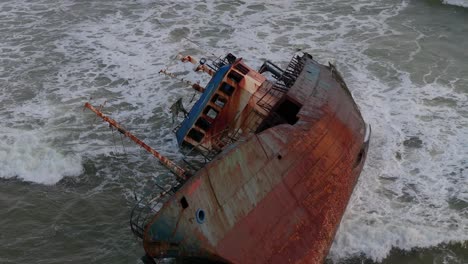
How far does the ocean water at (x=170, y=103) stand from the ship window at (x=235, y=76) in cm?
393

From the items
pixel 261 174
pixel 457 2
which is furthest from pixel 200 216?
pixel 457 2

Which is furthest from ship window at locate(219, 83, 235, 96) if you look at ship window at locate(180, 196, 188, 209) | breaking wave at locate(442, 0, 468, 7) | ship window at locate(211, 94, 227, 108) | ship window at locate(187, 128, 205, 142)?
breaking wave at locate(442, 0, 468, 7)

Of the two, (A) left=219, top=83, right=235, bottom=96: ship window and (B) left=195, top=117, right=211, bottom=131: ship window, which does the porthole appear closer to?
(B) left=195, top=117, right=211, bottom=131: ship window

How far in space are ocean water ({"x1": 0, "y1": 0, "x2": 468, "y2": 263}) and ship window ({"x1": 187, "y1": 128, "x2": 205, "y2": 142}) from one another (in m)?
1.73

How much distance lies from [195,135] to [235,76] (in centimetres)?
222

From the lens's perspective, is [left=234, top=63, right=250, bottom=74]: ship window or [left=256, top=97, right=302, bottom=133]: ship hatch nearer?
[left=256, top=97, right=302, bottom=133]: ship hatch

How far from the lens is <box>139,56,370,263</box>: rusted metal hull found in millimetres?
11000

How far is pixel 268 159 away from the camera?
1218cm

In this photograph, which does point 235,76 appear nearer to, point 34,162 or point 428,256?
point 428,256

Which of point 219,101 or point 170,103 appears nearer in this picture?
point 219,101

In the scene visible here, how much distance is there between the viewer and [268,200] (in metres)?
11.8

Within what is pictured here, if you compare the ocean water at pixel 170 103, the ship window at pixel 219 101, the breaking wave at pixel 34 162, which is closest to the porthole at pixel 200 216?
the ocean water at pixel 170 103

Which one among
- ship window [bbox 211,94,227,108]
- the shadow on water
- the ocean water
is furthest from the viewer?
ship window [bbox 211,94,227,108]

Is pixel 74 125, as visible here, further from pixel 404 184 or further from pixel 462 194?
pixel 462 194
